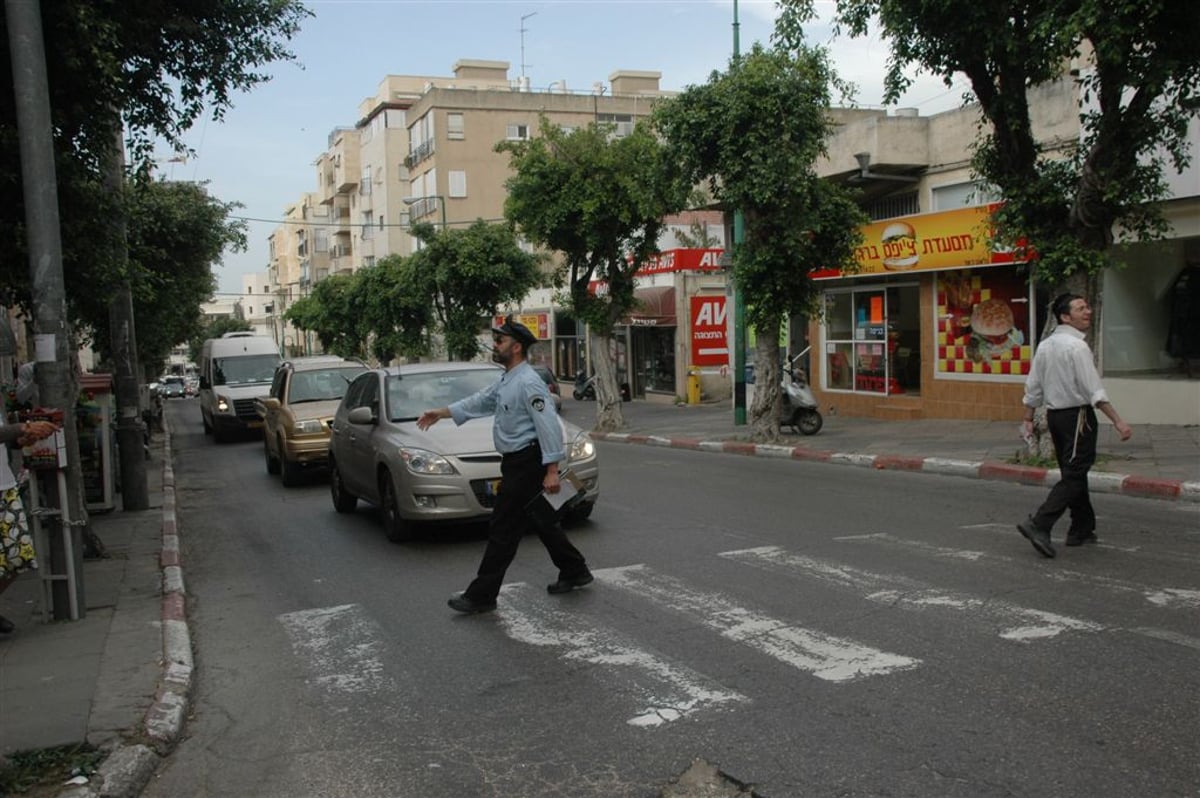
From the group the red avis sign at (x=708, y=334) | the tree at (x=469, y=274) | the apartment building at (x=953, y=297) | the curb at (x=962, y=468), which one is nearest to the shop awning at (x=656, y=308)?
the red avis sign at (x=708, y=334)

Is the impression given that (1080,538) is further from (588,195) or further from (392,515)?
(588,195)

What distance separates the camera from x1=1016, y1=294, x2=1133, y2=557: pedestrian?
7832 mm

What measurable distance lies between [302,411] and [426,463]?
6983 millimetres

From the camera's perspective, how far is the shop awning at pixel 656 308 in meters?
33.1

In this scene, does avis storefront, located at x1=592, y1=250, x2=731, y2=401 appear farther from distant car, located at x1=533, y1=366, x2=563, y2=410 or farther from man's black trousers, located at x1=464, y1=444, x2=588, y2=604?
man's black trousers, located at x1=464, y1=444, x2=588, y2=604

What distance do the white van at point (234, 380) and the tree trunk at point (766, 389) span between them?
459 inches

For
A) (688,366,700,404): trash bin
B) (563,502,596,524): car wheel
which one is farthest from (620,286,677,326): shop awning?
(563,502,596,524): car wheel

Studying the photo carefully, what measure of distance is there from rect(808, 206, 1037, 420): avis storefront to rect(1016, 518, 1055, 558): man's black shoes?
34.1 ft

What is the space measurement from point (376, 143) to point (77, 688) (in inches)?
2635

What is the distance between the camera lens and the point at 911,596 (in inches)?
268

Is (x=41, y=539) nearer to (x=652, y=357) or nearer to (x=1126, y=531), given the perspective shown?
(x=1126, y=531)

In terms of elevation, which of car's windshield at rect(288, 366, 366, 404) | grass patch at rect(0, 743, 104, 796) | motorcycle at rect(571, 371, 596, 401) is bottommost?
motorcycle at rect(571, 371, 596, 401)

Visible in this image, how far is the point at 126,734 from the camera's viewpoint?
16.2 ft

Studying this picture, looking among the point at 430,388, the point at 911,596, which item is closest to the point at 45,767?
the point at 911,596
